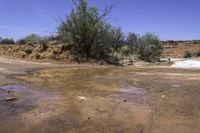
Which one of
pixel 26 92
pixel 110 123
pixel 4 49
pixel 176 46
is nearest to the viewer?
pixel 110 123

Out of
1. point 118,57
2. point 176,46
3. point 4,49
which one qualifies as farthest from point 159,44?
point 176,46

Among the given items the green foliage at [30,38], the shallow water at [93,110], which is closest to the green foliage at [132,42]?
the green foliage at [30,38]

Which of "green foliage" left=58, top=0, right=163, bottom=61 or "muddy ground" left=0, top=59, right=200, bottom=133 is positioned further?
"green foliage" left=58, top=0, right=163, bottom=61

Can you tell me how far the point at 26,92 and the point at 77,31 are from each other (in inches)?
634

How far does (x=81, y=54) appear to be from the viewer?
2395 cm

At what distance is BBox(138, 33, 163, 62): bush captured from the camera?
107ft

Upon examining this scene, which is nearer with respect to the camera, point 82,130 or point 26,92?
point 82,130

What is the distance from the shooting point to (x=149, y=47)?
108ft

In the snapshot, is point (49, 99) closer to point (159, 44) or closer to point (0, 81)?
point (0, 81)

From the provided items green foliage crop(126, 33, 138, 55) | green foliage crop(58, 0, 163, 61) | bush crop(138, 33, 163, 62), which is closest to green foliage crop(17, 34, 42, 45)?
green foliage crop(58, 0, 163, 61)

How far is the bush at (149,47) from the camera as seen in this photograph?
107 ft

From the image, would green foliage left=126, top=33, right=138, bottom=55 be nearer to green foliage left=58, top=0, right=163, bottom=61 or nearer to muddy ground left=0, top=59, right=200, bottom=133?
green foliage left=58, top=0, right=163, bottom=61

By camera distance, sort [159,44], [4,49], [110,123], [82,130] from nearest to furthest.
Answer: [82,130] → [110,123] → [4,49] → [159,44]

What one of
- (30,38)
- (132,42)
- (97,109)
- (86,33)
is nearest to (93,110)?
(97,109)
